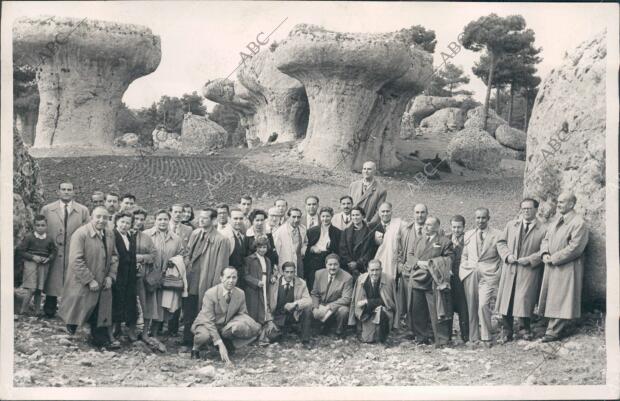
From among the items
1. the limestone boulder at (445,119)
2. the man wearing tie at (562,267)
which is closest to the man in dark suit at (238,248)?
the man wearing tie at (562,267)

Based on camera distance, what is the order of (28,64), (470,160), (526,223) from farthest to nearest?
1. (470,160)
2. (28,64)
3. (526,223)

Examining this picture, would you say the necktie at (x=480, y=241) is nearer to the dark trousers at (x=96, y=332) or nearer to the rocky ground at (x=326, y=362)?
the rocky ground at (x=326, y=362)

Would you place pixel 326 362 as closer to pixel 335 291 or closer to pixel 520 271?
pixel 335 291

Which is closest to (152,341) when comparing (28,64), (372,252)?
(372,252)

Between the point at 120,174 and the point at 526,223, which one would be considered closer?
the point at 526,223

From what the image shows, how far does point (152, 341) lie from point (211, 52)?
319 cm

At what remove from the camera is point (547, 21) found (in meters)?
7.69

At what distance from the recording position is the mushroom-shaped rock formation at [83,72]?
948cm

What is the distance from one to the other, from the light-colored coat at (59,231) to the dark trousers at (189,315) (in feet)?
3.63

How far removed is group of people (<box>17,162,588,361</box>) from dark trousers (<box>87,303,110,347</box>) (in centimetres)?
1

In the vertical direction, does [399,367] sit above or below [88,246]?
below

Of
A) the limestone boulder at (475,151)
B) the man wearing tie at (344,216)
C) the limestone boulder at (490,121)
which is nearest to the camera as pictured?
the man wearing tie at (344,216)

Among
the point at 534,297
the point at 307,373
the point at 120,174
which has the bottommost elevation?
the point at 307,373

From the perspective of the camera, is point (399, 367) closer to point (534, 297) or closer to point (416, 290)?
point (416, 290)
